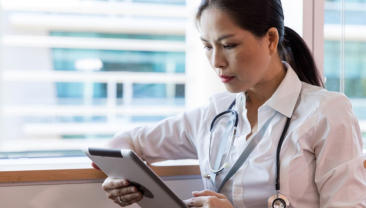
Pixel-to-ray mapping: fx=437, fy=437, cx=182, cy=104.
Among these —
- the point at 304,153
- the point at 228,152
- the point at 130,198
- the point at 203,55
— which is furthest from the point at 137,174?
the point at 203,55

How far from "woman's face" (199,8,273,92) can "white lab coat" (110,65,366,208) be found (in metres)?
0.12

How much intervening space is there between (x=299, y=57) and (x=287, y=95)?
17 cm

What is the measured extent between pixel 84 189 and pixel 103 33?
49.0 inches

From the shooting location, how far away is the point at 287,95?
46.3 inches

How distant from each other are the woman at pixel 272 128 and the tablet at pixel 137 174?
40mm

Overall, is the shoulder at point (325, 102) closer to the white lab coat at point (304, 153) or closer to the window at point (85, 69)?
the white lab coat at point (304, 153)

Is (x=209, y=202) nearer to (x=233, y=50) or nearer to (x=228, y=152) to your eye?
(x=228, y=152)

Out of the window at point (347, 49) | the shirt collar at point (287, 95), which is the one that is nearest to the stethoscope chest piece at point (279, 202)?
the shirt collar at point (287, 95)

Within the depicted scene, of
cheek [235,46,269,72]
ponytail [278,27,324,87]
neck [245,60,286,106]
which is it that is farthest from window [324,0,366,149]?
cheek [235,46,269,72]

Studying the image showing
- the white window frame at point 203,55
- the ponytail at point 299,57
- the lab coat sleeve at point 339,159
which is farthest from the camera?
the white window frame at point 203,55

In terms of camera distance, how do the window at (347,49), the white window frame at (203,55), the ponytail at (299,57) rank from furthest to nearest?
the window at (347,49)
the white window frame at (203,55)
the ponytail at (299,57)

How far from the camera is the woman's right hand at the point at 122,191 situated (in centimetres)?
111

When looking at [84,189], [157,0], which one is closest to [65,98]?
[157,0]

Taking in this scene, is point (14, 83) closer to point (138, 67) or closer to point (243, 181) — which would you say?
point (138, 67)
